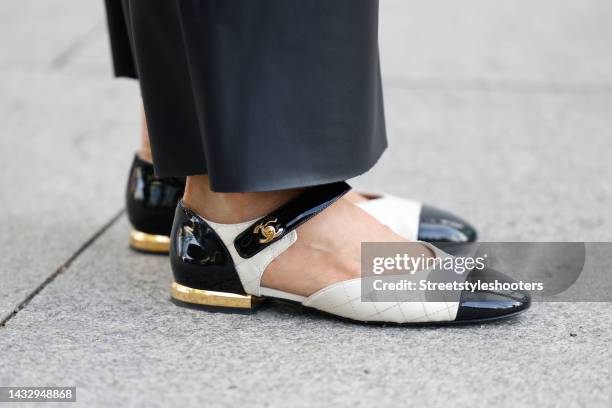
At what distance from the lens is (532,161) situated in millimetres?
2379

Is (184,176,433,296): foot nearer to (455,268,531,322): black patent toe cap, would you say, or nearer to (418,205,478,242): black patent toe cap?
(455,268,531,322): black patent toe cap

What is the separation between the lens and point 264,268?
4.54 feet

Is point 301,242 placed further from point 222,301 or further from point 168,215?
point 168,215

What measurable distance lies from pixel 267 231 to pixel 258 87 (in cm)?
25

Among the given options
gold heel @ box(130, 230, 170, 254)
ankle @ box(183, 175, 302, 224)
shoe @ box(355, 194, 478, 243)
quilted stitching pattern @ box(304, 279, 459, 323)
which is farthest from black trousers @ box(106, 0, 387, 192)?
gold heel @ box(130, 230, 170, 254)

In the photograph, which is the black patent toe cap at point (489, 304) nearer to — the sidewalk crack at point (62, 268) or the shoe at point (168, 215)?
the shoe at point (168, 215)

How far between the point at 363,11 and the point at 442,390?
1.86 ft

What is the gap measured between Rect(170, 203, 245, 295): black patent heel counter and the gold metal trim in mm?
70

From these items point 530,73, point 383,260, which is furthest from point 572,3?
point 383,260

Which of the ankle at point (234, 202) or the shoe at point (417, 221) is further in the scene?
the shoe at point (417, 221)

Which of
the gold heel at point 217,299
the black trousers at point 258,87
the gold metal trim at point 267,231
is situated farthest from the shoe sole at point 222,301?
the black trousers at point 258,87

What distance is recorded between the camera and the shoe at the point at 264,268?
1359 millimetres

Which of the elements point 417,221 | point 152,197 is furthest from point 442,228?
point 152,197

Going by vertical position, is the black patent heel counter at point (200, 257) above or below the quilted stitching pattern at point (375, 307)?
above
